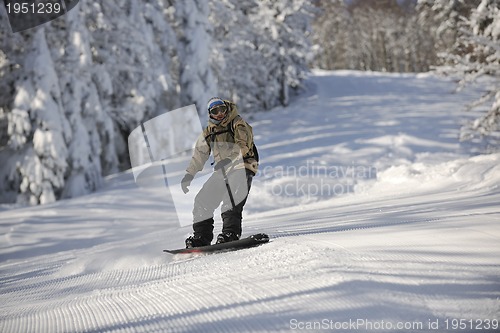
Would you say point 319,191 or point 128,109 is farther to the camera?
point 128,109

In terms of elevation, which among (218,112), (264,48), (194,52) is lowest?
(218,112)

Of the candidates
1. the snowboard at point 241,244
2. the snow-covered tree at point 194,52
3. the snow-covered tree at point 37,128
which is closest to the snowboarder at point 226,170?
the snowboard at point 241,244

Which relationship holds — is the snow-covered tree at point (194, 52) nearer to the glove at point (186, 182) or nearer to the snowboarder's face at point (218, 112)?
the glove at point (186, 182)

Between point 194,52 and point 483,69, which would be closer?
point 483,69

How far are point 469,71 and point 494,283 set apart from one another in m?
10.2

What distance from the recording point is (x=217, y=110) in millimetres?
4895

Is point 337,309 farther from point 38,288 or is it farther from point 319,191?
point 319,191

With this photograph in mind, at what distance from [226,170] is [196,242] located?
94 cm

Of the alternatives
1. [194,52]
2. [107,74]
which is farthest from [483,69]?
[194,52]

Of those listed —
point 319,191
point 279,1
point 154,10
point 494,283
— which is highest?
point 279,1

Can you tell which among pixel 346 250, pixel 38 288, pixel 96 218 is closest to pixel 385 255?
pixel 346 250

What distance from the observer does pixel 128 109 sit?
1967 cm

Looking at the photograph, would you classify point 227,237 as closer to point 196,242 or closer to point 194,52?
point 196,242

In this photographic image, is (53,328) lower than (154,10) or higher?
lower
